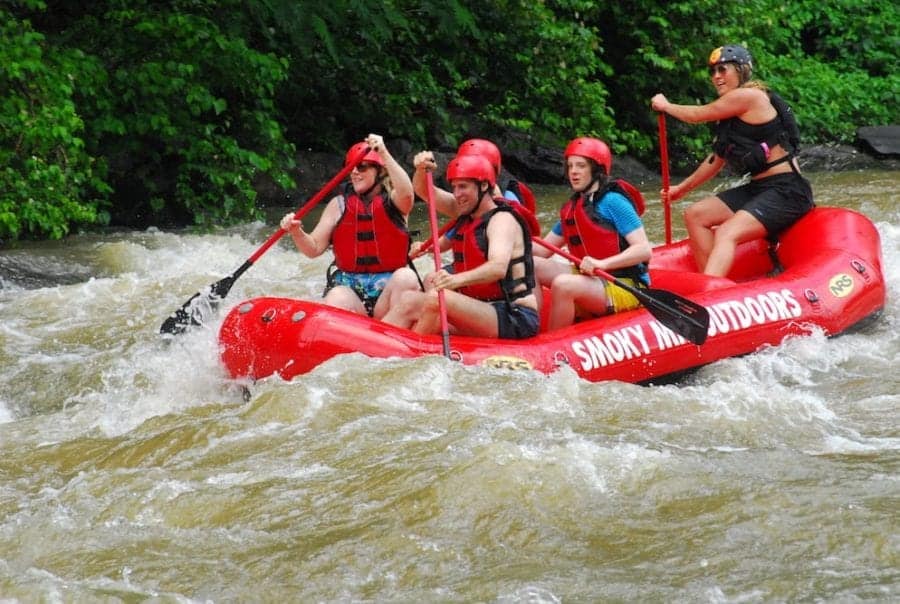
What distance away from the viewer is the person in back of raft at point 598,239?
6102 mm

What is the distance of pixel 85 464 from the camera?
4.91 m

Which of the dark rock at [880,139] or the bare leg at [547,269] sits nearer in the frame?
the bare leg at [547,269]

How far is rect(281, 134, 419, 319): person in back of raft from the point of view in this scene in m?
6.04

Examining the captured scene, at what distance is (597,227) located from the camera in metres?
6.22

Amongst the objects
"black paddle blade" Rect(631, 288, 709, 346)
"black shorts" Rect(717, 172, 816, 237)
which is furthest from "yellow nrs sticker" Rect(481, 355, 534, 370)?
"black shorts" Rect(717, 172, 816, 237)

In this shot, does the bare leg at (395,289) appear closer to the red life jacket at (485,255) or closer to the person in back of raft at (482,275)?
the person in back of raft at (482,275)

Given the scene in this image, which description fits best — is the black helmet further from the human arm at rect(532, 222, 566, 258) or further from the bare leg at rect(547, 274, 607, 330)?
the bare leg at rect(547, 274, 607, 330)

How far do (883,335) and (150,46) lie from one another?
6.32 metres

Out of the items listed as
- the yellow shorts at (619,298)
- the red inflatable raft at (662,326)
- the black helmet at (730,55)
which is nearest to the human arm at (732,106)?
the black helmet at (730,55)

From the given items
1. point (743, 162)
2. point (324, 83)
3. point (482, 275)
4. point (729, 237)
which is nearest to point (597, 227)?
point (482, 275)

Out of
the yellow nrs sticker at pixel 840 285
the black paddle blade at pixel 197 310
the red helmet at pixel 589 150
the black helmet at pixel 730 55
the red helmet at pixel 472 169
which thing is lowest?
the yellow nrs sticker at pixel 840 285

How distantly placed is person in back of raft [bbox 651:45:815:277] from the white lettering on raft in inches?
20.7

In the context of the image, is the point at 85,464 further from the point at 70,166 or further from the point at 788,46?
the point at 788,46

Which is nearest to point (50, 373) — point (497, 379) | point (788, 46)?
point (497, 379)
